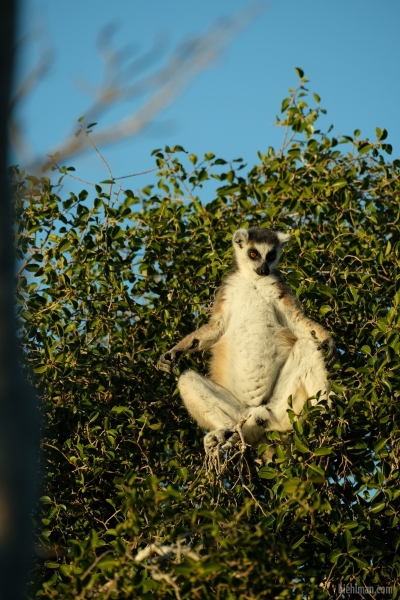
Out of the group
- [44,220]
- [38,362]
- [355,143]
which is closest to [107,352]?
[38,362]

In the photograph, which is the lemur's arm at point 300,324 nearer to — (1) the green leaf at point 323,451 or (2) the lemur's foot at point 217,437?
(2) the lemur's foot at point 217,437

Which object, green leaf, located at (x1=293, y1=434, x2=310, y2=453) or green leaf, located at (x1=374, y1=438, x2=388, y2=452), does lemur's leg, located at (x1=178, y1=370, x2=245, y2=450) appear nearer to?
green leaf, located at (x1=293, y1=434, x2=310, y2=453)

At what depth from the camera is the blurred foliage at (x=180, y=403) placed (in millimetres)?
4406

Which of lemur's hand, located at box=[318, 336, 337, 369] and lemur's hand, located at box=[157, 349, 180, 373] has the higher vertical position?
lemur's hand, located at box=[157, 349, 180, 373]

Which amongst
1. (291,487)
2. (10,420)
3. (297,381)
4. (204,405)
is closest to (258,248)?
(297,381)

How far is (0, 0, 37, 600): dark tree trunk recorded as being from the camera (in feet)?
7.17

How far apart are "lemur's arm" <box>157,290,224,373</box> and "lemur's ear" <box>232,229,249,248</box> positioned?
0.51 m

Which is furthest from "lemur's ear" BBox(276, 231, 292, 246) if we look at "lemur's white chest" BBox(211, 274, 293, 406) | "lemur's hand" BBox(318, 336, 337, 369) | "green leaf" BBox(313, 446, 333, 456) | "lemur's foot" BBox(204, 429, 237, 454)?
"green leaf" BBox(313, 446, 333, 456)

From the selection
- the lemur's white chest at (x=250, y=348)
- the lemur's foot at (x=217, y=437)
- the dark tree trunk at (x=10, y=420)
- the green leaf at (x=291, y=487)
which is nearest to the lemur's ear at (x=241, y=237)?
the lemur's white chest at (x=250, y=348)

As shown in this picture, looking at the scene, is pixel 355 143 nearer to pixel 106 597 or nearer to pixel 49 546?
pixel 49 546

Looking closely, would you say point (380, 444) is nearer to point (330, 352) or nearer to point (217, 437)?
point (330, 352)

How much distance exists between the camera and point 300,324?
310 inches

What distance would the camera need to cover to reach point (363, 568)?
18.3 feet

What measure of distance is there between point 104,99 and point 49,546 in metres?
4.13
